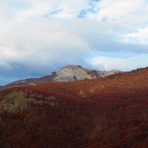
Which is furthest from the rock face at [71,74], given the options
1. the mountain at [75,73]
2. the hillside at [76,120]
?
the hillside at [76,120]

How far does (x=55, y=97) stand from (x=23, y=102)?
5.36 m

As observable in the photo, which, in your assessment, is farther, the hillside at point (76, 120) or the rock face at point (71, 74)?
the rock face at point (71, 74)

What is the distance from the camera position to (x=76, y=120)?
2759cm

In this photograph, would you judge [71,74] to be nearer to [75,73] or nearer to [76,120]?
[75,73]

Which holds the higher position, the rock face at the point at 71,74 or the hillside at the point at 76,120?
the rock face at the point at 71,74

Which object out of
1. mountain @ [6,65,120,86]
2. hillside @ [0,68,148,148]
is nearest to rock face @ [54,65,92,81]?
mountain @ [6,65,120,86]

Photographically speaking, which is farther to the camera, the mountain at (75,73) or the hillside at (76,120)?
the mountain at (75,73)

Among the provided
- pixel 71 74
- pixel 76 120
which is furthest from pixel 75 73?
pixel 76 120

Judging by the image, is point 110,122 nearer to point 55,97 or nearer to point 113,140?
point 113,140

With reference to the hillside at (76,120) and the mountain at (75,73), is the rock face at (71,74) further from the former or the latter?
the hillside at (76,120)

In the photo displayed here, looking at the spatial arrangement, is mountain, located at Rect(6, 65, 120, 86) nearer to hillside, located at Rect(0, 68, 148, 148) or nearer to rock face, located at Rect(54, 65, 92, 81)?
rock face, located at Rect(54, 65, 92, 81)

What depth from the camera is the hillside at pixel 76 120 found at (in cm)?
2175

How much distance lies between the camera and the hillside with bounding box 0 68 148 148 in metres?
21.8

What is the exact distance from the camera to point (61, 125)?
26.0 metres
